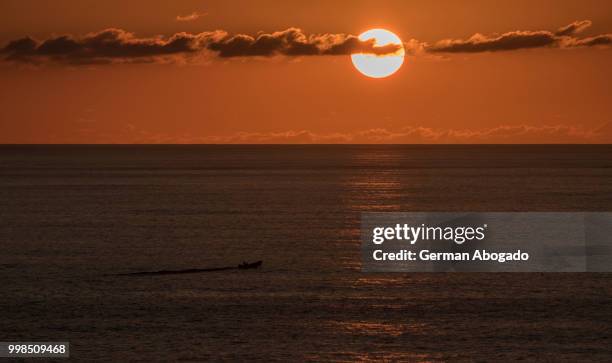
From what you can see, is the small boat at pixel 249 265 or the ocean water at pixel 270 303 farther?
the small boat at pixel 249 265

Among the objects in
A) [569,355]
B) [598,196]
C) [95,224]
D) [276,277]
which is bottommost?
[569,355]

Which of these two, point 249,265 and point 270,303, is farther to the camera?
point 249,265

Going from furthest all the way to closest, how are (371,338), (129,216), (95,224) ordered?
(129,216)
(95,224)
(371,338)

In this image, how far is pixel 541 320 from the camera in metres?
64.7

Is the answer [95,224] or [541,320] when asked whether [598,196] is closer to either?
[95,224]

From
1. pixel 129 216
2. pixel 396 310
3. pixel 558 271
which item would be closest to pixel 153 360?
pixel 396 310

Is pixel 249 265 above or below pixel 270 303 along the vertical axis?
above

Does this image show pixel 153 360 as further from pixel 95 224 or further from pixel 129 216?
pixel 129 216

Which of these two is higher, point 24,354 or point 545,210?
point 545,210

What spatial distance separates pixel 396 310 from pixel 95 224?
6723 cm

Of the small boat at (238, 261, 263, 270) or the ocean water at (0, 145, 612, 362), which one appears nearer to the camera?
the ocean water at (0, 145, 612, 362)

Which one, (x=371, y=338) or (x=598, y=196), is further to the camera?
(x=598, y=196)

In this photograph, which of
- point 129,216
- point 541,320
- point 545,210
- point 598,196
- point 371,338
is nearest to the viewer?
point 371,338

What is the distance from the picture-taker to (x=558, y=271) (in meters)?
85.5
